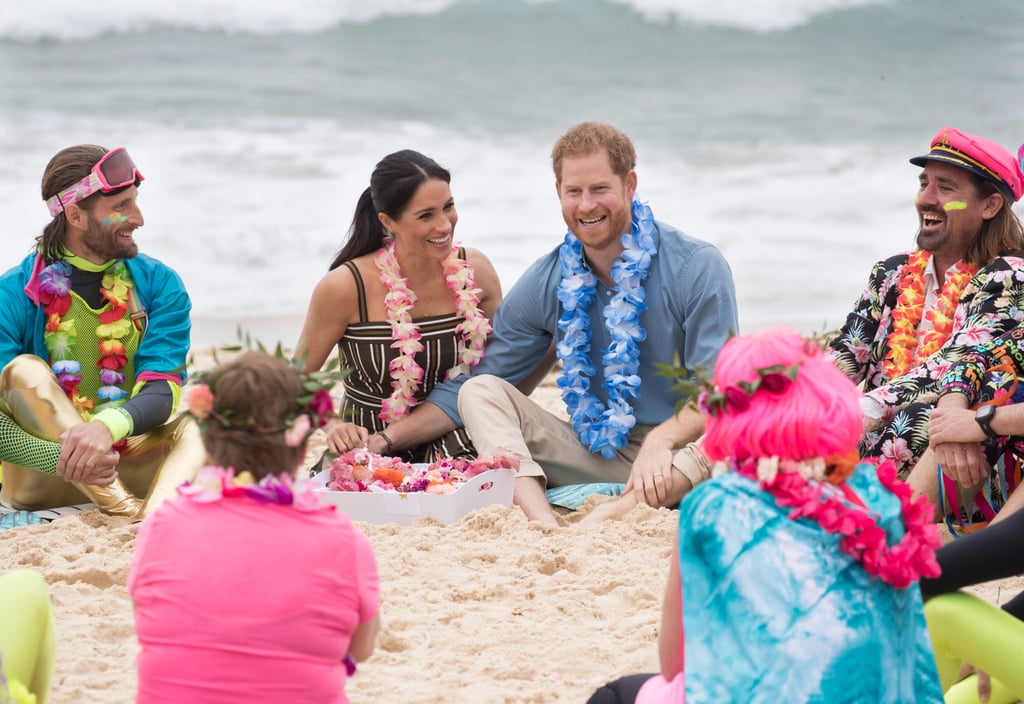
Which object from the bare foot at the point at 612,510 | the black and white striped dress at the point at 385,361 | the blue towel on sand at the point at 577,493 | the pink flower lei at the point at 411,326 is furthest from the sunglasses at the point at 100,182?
the bare foot at the point at 612,510

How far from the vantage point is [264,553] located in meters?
2.11

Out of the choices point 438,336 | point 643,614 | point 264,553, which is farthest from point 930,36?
point 264,553

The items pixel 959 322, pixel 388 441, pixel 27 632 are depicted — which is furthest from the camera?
pixel 388 441

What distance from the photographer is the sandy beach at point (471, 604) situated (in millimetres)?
3166

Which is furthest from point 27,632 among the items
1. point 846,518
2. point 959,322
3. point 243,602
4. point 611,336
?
point 959,322

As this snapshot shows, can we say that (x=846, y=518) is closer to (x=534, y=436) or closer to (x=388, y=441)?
(x=534, y=436)

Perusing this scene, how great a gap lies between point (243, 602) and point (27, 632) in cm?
65

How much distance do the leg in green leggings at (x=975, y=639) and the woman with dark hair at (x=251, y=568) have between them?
125cm

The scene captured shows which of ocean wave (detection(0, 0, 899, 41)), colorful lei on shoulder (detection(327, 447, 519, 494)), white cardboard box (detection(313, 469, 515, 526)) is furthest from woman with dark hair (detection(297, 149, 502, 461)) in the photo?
ocean wave (detection(0, 0, 899, 41))

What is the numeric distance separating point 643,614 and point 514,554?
0.71 metres

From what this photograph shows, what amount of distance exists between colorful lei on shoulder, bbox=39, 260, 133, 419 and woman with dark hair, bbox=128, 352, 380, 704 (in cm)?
289

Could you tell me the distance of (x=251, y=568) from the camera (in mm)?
2098

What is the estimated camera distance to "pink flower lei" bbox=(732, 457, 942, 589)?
208cm

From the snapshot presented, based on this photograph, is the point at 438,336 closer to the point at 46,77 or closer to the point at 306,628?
the point at 306,628
